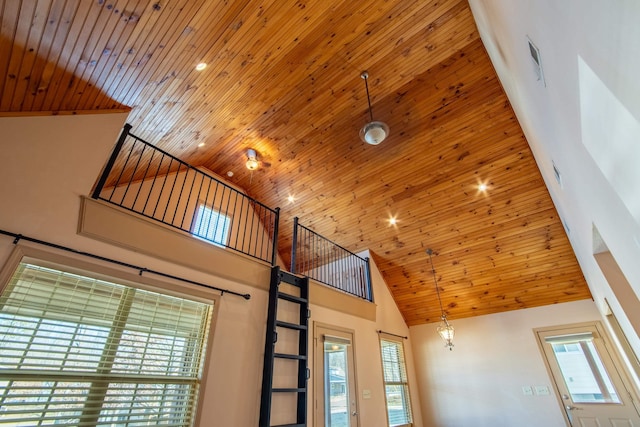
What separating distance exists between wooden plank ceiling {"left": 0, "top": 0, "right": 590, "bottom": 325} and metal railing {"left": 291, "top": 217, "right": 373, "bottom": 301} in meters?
0.34

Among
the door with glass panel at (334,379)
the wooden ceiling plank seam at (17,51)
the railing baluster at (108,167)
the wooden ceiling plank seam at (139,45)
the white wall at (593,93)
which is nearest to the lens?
the white wall at (593,93)

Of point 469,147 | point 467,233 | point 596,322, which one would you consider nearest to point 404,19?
point 469,147

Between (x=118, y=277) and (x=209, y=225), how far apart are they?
2.92 m

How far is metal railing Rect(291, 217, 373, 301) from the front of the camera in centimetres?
600

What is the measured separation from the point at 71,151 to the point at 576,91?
12.3ft

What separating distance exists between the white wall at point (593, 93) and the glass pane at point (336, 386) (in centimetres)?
363

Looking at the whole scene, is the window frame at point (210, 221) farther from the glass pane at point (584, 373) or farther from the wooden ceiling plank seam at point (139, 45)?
the glass pane at point (584, 373)

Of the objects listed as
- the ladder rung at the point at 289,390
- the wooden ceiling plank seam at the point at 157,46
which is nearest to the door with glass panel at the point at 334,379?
the ladder rung at the point at 289,390

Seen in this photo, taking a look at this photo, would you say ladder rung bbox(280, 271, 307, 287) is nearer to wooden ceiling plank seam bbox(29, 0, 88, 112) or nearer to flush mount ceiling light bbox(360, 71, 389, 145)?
flush mount ceiling light bbox(360, 71, 389, 145)

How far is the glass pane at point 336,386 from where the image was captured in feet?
13.8

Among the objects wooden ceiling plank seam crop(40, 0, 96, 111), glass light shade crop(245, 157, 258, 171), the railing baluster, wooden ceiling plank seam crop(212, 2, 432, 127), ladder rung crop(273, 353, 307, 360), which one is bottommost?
ladder rung crop(273, 353, 307, 360)

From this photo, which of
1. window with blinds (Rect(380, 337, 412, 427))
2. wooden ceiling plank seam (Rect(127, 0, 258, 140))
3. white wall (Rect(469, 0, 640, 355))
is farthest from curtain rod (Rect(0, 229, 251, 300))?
window with blinds (Rect(380, 337, 412, 427))

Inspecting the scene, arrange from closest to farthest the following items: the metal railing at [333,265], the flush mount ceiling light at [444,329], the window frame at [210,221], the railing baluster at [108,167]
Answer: the railing baluster at [108,167] < the flush mount ceiling light at [444,329] < the window frame at [210,221] < the metal railing at [333,265]

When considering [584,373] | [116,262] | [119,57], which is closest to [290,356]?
[116,262]
